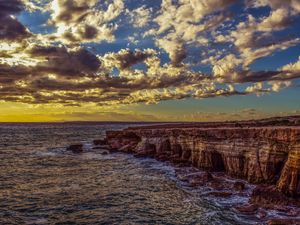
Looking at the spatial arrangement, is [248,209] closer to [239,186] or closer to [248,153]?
[239,186]

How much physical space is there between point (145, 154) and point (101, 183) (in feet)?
90.7

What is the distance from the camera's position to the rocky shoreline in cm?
2877

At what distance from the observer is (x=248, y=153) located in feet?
123

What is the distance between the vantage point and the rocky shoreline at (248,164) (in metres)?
28.8

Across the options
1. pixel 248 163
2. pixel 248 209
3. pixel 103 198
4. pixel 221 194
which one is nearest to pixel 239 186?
pixel 221 194

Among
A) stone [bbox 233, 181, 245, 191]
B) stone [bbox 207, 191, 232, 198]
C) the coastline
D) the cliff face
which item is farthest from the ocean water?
the cliff face

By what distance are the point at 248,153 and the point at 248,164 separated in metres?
1.29

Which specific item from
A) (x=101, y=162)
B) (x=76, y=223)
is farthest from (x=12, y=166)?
(x=76, y=223)

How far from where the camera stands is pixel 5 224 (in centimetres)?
2561

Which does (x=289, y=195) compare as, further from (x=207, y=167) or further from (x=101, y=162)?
(x=101, y=162)

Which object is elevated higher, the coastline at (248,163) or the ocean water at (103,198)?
the coastline at (248,163)

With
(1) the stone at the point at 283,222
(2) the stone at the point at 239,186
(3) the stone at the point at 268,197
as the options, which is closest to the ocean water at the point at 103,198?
(1) the stone at the point at 283,222

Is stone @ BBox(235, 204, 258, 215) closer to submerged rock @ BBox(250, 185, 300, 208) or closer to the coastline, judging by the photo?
the coastline

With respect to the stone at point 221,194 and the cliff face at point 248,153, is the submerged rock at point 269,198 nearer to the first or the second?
the cliff face at point 248,153
